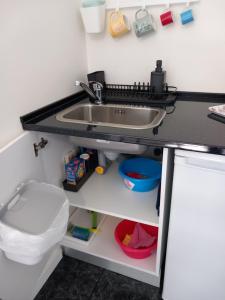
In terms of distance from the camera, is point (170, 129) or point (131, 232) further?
point (131, 232)

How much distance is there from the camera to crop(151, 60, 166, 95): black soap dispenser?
127 cm

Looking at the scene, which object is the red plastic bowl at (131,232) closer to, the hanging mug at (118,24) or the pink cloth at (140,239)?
the pink cloth at (140,239)

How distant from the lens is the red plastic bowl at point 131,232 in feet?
4.08

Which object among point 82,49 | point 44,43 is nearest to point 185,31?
point 82,49

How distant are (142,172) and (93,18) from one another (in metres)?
0.98

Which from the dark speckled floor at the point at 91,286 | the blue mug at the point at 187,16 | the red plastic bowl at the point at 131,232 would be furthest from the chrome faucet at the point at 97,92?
the dark speckled floor at the point at 91,286

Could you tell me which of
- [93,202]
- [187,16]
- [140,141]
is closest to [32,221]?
[93,202]

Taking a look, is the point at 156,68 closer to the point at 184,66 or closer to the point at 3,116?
the point at 184,66

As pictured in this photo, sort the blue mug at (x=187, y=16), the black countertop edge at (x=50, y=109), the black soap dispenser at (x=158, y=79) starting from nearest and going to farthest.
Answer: the black countertop edge at (x=50, y=109)
the blue mug at (x=187, y=16)
the black soap dispenser at (x=158, y=79)

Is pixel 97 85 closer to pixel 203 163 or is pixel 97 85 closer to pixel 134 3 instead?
pixel 134 3

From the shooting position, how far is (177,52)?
1298 millimetres

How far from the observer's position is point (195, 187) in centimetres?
86

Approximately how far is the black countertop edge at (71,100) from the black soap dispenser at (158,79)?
137mm

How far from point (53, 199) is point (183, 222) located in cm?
60
